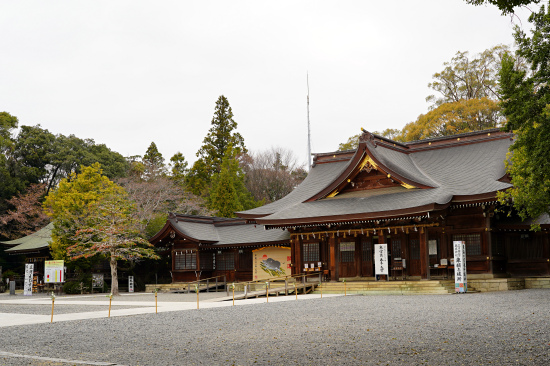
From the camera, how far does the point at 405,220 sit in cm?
2444

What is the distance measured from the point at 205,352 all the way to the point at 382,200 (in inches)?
719

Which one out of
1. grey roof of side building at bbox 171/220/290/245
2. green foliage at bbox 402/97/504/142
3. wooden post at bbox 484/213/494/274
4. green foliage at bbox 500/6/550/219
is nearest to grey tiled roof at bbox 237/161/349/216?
grey roof of side building at bbox 171/220/290/245

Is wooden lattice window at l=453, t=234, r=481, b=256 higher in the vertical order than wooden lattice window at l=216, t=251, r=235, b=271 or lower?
higher

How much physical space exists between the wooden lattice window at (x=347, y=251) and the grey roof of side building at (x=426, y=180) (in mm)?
1970

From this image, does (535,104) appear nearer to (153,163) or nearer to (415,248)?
(415,248)

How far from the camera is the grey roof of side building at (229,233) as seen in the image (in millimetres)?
31453

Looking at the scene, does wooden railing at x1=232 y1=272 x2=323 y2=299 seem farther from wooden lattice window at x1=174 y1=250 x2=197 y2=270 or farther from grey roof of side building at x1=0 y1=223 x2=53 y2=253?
grey roof of side building at x1=0 y1=223 x2=53 y2=253

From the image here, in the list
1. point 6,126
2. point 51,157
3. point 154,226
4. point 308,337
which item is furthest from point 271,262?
point 6,126

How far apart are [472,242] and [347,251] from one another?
5.95 metres

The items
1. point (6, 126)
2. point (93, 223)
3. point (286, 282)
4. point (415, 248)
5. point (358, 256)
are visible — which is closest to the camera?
point (286, 282)

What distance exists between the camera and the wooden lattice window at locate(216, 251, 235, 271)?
33.4m

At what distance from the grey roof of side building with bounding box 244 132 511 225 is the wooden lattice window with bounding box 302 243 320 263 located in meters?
2.04

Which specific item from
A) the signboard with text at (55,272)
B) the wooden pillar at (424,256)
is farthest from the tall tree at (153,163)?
the wooden pillar at (424,256)

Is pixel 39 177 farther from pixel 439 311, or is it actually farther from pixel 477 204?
pixel 439 311
